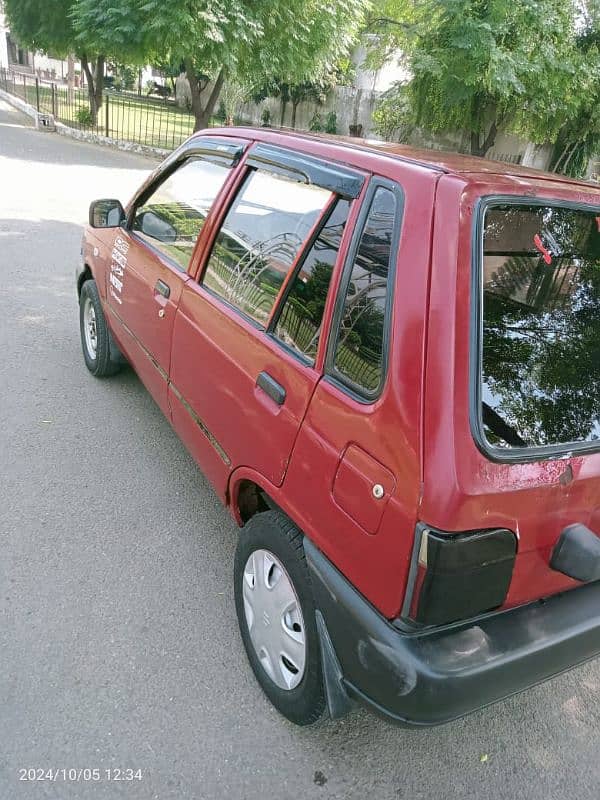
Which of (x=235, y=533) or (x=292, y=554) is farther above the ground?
(x=292, y=554)

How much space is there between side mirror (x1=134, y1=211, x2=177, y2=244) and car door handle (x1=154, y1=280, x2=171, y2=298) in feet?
0.84

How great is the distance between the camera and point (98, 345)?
4.31m

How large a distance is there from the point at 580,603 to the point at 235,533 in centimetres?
178

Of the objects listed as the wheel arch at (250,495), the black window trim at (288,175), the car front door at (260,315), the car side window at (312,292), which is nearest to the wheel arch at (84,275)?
the car front door at (260,315)

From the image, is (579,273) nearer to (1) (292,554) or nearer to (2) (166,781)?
(1) (292,554)

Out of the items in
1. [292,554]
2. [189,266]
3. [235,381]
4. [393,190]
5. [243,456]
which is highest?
[393,190]

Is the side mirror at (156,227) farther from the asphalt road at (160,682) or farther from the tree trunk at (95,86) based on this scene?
the tree trunk at (95,86)

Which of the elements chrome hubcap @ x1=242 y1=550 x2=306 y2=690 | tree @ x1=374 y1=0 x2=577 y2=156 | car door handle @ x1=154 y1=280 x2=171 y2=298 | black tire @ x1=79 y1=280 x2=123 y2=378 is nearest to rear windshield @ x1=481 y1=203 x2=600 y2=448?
chrome hubcap @ x1=242 y1=550 x2=306 y2=690

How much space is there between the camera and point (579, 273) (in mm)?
1971

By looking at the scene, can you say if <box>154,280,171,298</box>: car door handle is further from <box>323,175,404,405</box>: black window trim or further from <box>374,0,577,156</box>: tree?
<box>374,0,577,156</box>: tree

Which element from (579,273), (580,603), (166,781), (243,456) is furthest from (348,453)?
(166,781)

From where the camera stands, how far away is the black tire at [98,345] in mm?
4176

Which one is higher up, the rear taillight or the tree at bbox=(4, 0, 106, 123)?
the tree at bbox=(4, 0, 106, 123)

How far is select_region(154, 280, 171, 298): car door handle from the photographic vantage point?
2.99 metres
